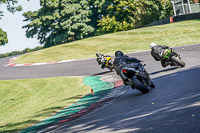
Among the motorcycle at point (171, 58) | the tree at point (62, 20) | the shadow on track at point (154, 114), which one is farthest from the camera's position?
the tree at point (62, 20)

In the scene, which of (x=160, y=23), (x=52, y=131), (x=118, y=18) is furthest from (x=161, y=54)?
(x=118, y=18)

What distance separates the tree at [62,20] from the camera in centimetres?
6284

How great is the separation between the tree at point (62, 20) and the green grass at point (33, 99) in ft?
143

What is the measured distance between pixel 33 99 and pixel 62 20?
5062 cm

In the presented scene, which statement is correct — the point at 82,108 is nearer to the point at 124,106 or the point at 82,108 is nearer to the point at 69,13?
the point at 124,106

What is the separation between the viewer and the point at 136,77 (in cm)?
965

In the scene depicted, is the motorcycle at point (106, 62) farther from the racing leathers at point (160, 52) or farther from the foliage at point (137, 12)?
the foliage at point (137, 12)

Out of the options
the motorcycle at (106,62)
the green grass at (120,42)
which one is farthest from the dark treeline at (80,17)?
the motorcycle at (106,62)

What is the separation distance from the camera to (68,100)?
40.9ft

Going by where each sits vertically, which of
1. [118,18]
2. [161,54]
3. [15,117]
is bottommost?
[15,117]

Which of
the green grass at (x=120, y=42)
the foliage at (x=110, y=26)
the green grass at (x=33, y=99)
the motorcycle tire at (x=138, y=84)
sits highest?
the foliage at (x=110, y=26)

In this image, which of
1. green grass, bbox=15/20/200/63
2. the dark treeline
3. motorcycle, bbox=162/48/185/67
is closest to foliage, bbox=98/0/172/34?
the dark treeline

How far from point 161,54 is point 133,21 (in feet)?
150

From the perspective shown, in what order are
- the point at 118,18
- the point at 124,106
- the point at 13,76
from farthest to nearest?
the point at 118,18 → the point at 13,76 → the point at 124,106
